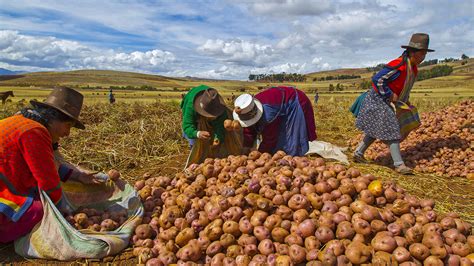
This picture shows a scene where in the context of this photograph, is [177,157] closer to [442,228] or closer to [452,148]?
[442,228]

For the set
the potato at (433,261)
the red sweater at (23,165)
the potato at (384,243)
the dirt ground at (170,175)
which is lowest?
the dirt ground at (170,175)

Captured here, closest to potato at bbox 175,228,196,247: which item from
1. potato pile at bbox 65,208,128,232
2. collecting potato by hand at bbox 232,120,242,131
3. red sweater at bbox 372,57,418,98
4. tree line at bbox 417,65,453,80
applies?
potato pile at bbox 65,208,128,232

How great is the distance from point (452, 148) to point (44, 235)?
20.4 feet

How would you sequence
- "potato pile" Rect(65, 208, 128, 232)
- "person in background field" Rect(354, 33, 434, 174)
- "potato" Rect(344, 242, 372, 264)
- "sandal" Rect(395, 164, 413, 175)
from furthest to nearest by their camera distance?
"sandal" Rect(395, 164, 413, 175)
"person in background field" Rect(354, 33, 434, 174)
"potato pile" Rect(65, 208, 128, 232)
"potato" Rect(344, 242, 372, 264)

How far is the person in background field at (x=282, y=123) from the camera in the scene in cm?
465

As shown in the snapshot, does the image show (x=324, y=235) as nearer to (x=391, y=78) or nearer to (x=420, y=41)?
(x=391, y=78)

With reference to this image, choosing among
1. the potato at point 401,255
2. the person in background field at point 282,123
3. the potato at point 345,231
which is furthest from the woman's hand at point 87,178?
the potato at point 401,255

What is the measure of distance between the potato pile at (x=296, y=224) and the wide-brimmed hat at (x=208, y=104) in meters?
1.12

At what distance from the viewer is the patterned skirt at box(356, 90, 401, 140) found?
5.23 meters

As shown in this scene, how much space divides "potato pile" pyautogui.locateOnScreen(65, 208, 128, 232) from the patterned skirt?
12.6 feet

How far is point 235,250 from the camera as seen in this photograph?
2639 mm

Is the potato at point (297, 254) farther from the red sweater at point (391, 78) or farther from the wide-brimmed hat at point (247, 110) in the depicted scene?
the red sweater at point (391, 78)

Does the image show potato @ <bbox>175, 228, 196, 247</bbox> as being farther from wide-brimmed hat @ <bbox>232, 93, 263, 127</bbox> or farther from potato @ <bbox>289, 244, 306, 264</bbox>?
wide-brimmed hat @ <bbox>232, 93, 263, 127</bbox>

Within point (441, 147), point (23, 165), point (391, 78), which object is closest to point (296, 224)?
point (23, 165)
